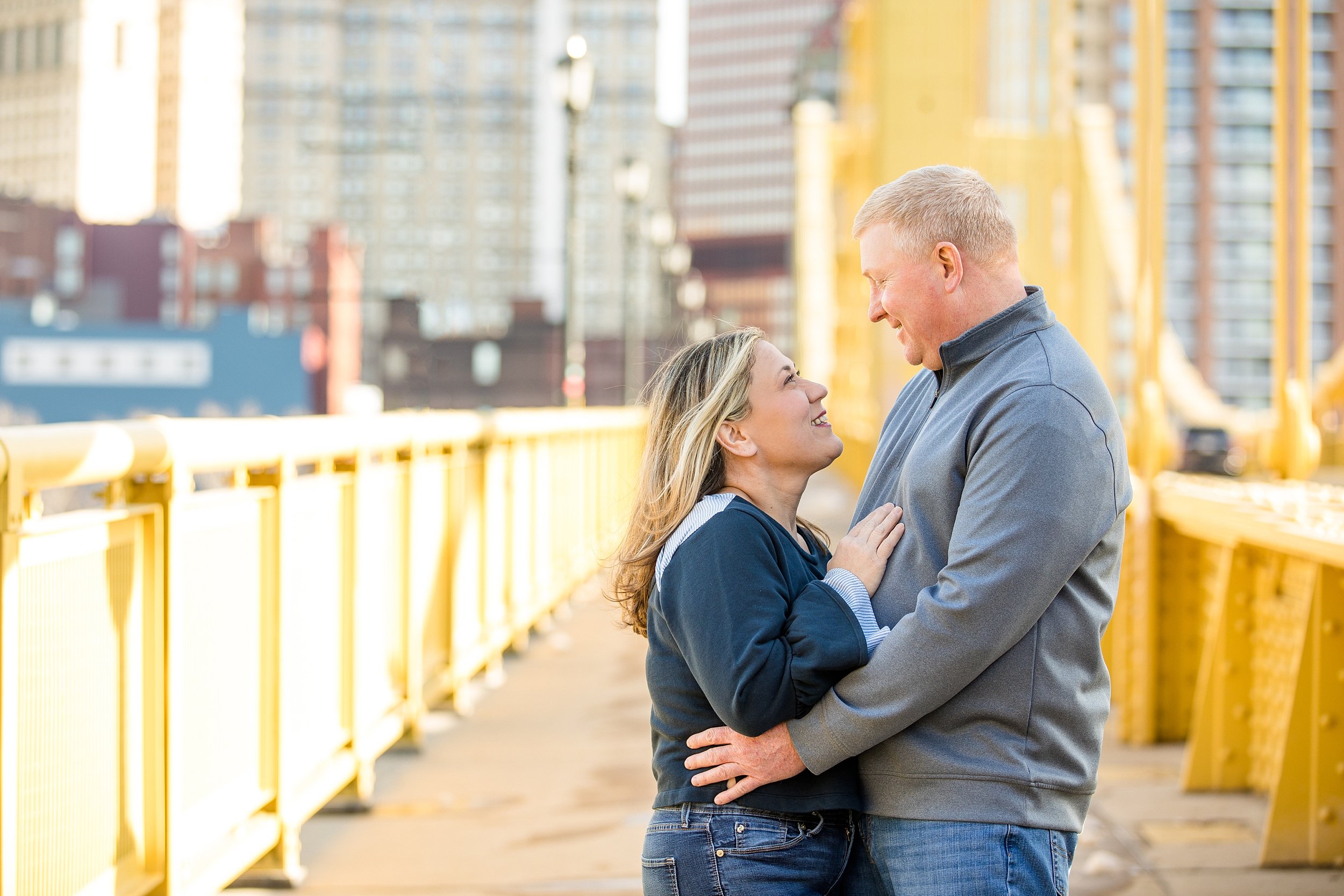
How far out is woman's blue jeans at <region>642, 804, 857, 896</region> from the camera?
203 centimetres

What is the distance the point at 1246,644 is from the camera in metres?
5.04

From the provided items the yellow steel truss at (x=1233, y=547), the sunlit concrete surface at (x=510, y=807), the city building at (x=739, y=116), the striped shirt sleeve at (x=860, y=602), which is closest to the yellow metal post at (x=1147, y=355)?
the yellow steel truss at (x=1233, y=547)

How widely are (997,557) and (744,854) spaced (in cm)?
58

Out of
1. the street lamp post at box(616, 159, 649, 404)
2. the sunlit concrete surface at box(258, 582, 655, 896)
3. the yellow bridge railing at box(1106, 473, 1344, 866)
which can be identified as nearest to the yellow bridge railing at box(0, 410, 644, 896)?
the sunlit concrete surface at box(258, 582, 655, 896)

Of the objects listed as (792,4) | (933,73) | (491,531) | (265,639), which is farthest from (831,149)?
(792,4)

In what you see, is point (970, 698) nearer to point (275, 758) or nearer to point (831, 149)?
point (275, 758)

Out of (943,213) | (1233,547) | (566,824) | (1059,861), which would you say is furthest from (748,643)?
(1233,547)

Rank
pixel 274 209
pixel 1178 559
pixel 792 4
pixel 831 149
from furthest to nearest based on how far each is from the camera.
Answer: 1. pixel 792 4
2. pixel 274 209
3. pixel 831 149
4. pixel 1178 559

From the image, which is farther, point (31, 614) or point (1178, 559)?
point (1178, 559)

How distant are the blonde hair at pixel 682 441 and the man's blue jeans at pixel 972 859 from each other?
51cm

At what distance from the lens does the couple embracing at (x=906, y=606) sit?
188 cm

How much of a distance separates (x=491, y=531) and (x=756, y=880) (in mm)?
5729

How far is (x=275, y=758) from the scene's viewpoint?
3879 mm

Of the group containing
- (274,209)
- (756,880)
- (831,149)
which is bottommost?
(756,880)
